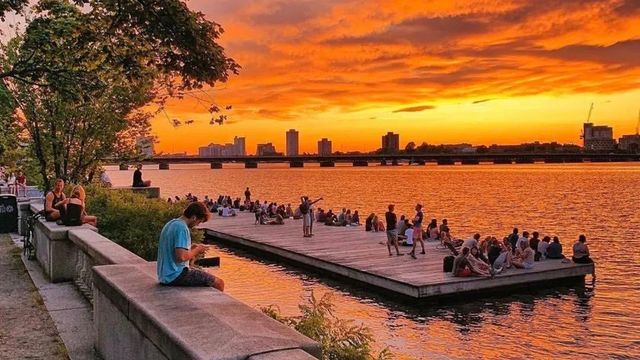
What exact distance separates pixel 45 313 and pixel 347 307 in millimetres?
15594

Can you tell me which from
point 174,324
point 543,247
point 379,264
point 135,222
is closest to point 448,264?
point 379,264

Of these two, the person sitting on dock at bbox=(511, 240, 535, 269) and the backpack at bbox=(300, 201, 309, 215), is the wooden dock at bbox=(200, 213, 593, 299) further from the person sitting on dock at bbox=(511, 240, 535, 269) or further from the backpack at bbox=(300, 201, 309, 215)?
the backpack at bbox=(300, 201, 309, 215)

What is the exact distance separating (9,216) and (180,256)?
16.5 meters

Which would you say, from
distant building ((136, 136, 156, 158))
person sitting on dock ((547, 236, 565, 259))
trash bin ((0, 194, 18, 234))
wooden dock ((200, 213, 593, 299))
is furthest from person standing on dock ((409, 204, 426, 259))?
trash bin ((0, 194, 18, 234))

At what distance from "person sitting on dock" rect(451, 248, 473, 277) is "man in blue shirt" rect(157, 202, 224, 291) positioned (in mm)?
18652

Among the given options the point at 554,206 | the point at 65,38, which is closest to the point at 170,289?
the point at 65,38

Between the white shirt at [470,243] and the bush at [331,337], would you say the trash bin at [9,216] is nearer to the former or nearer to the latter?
the bush at [331,337]

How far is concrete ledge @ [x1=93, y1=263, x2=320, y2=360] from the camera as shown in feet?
Result: 13.6

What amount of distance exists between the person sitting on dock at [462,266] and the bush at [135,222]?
11.1 metres

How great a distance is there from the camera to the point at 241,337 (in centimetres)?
431

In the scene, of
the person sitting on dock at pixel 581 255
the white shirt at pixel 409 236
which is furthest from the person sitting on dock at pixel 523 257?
the white shirt at pixel 409 236

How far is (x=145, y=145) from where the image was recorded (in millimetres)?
30641

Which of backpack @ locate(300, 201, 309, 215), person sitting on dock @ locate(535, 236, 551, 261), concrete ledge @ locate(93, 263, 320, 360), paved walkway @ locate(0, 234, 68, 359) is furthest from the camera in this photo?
backpack @ locate(300, 201, 309, 215)

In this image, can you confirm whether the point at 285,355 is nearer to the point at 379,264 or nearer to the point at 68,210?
the point at 68,210
